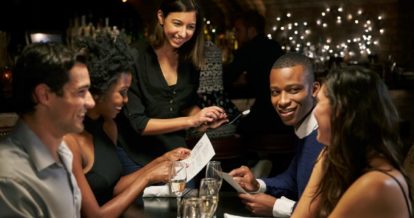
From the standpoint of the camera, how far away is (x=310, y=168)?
7.78 feet

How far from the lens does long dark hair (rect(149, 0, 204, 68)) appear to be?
304 centimetres

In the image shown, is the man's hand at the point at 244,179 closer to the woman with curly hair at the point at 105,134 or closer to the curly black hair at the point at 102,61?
the woman with curly hair at the point at 105,134

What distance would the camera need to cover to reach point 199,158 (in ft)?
8.05

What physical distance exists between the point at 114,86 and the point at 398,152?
1142 mm

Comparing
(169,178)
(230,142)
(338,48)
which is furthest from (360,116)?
(338,48)

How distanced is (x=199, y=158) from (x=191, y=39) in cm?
89

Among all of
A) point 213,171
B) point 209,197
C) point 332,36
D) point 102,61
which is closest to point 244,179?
point 213,171

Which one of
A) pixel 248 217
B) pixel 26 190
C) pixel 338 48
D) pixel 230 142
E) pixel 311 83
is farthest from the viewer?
pixel 338 48

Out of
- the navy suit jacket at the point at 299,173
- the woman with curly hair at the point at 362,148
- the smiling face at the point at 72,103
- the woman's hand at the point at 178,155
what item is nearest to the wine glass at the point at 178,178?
the woman's hand at the point at 178,155

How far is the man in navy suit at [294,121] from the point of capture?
2.40 m

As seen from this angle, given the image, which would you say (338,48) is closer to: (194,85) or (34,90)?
(194,85)

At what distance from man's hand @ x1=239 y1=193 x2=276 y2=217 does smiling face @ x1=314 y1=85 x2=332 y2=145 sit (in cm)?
52

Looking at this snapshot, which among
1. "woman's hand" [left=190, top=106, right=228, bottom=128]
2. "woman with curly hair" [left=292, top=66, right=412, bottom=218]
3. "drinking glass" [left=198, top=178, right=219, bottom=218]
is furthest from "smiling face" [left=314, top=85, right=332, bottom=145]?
"woman's hand" [left=190, top=106, right=228, bottom=128]

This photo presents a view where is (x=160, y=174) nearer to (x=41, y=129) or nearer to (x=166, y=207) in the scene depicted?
(x=166, y=207)
